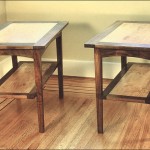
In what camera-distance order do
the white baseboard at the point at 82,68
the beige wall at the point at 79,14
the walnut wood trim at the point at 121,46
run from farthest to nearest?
the white baseboard at the point at 82,68, the beige wall at the point at 79,14, the walnut wood trim at the point at 121,46

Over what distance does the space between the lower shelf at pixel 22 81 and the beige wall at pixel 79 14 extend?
1.37 feet

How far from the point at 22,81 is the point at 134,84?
0.63 meters

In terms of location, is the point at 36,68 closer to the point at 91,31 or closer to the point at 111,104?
the point at 111,104

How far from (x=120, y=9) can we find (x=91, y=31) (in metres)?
0.25

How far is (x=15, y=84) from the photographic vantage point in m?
2.16

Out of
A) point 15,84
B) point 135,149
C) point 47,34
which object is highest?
point 47,34

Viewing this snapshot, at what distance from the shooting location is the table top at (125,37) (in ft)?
5.93

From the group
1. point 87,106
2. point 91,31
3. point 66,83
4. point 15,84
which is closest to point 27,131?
point 15,84

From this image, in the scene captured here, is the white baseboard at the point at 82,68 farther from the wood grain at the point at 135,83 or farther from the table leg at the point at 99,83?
the table leg at the point at 99,83

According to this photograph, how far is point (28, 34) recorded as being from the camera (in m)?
2.10

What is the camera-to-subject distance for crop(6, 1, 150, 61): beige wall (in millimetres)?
2494

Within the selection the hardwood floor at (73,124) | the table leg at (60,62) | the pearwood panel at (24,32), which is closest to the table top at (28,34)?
the pearwood panel at (24,32)

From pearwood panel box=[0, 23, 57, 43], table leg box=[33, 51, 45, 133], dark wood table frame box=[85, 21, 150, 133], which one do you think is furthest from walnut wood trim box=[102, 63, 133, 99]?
pearwood panel box=[0, 23, 57, 43]

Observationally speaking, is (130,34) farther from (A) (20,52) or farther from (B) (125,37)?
(A) (20,52)
